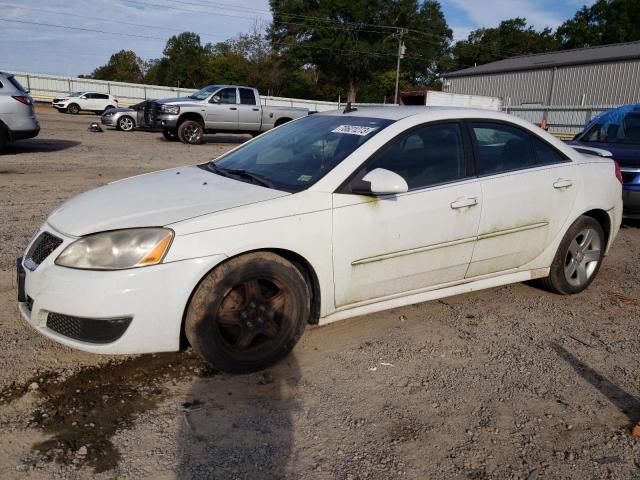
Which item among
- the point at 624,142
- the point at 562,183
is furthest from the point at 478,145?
the point at 624,142

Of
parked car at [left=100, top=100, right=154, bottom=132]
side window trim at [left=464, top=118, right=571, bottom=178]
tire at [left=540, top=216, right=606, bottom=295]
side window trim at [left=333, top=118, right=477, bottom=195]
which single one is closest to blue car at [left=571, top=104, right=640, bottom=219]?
tire at [left=540, top=216, right=606, bottom=295]

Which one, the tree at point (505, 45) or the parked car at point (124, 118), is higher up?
the tree at point (505, 45)

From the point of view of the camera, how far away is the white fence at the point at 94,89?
38.1 metres

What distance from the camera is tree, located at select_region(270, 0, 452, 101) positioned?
194 feet

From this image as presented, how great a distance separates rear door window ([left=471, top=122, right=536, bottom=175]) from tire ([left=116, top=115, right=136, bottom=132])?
63.5ft

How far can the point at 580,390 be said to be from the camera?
3.21 m

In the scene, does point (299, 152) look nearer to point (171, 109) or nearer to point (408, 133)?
point (408, 133)

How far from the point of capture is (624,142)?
8.33 meters

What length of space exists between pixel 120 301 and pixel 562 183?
3.43m

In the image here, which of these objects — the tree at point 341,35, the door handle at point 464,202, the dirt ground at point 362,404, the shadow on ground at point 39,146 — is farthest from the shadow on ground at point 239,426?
the tree at point 341,35

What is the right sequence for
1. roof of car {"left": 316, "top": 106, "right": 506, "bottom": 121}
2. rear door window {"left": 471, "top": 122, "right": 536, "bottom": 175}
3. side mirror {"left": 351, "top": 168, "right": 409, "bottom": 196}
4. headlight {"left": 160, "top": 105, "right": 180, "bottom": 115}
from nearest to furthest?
side mirror {"left": 351, "top": 168, "right": 409, "bottom": 196}
roof of car {"left": 316, "top": 106, "right": 506, "bottom": 121}
rear door window {"left": 471, "top": 122, "right": 536, "bottom": 175}
headlight {"left": 160, "top": 105, "right": 180, "bottom": 115}

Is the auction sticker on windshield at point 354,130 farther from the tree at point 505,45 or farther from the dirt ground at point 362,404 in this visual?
the tree at point 505,45

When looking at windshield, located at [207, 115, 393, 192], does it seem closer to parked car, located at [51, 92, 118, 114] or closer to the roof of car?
the roof of car

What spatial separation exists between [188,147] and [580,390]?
15.1 meters
